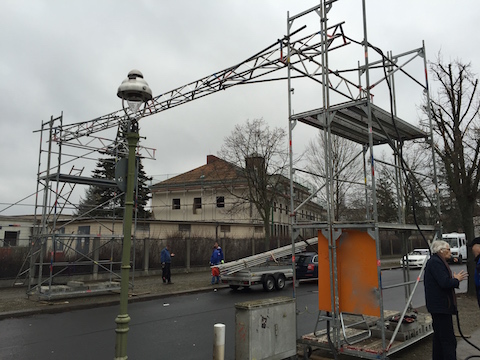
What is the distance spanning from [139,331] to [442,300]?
641 centimetres

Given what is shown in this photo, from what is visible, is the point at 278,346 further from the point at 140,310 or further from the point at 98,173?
the point at 98,173

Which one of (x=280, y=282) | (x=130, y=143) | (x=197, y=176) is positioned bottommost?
(x=280, y=282)

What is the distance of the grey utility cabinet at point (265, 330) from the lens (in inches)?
205

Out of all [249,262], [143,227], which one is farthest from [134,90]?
[143,227]

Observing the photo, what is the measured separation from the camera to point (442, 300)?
4.98 meters

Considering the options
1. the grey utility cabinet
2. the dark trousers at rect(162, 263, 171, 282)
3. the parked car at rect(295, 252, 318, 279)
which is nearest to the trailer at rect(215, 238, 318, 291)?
the parked car at rect(295, 252, 318, 279)

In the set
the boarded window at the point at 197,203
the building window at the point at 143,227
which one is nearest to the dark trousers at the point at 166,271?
the building window at the point at 143,227

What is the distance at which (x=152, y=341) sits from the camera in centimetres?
770

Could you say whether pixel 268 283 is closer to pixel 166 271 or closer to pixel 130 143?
pixel 166 271

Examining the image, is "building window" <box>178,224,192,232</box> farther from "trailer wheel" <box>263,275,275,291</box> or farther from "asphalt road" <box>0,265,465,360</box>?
"asphalt road" <box>0,265,465,360</box>

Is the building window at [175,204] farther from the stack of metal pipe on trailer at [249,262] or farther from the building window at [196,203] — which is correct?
the stack of metal pipe on trailer at [249,262]

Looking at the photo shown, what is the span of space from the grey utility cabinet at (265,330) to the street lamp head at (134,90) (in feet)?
10.3

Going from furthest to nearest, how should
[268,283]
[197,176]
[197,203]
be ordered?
[197,176] → [197,203] → [268,283]

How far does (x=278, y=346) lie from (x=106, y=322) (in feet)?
19.5
